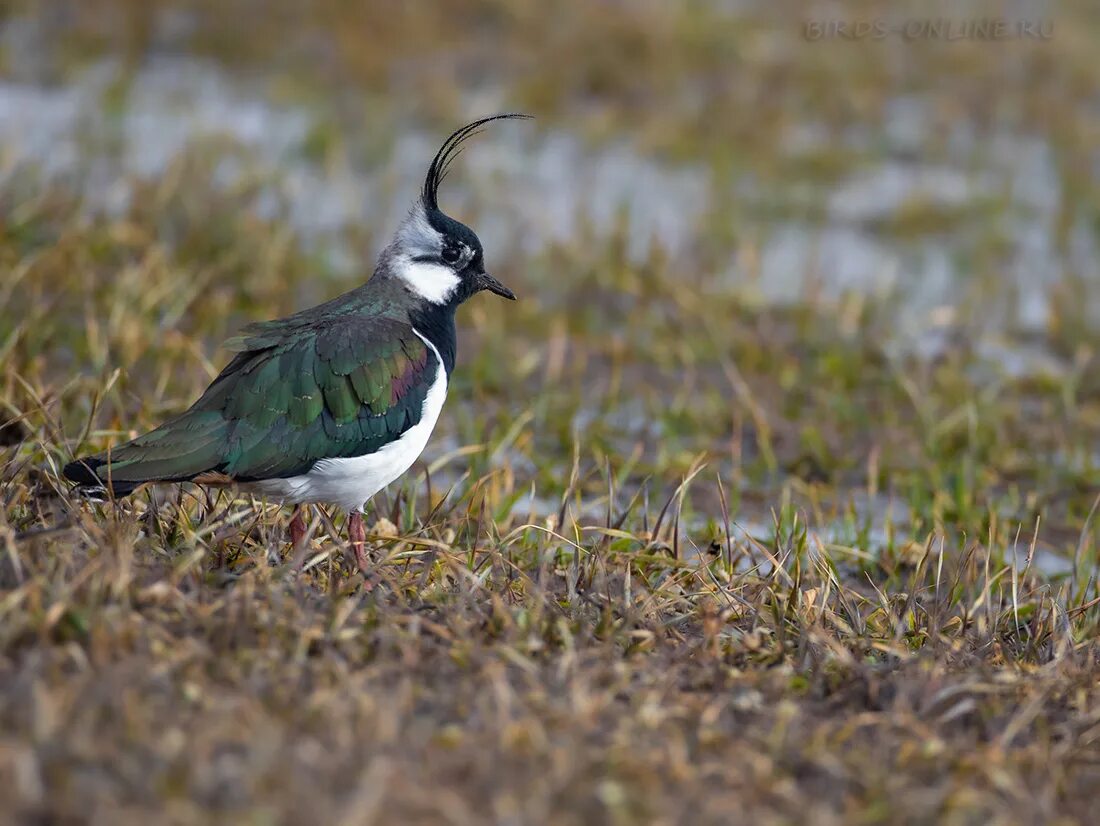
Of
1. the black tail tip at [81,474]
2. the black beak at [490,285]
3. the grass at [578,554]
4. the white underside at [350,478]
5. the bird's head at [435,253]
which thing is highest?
the bird's head at [435,253]

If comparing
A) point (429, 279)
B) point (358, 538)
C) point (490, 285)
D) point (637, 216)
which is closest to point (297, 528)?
point (358, 538)

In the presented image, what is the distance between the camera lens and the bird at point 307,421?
4258 millimetres

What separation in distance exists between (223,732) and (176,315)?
12.1 ft

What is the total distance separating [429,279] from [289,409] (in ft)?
2.69

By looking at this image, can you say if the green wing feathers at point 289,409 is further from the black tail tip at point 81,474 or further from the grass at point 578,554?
the grass at point 578,554

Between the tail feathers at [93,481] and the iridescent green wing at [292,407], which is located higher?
the iridescent green wing at [292,407]

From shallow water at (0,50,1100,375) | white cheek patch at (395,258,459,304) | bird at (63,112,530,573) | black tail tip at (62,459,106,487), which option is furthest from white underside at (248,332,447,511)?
shallow water at (0,50,1100,375)

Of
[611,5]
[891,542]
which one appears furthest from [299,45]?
[891,542]

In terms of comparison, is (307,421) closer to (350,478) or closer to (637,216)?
(350,478)

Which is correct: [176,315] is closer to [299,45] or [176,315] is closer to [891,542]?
[891,542]

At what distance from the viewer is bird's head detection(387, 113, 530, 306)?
4.96 m

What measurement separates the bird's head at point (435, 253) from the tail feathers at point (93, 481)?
1.20m

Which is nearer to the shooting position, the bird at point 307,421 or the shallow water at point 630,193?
the bird at point 307,421

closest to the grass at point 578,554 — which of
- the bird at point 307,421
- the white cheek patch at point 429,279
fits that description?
the bird at point 307,421
